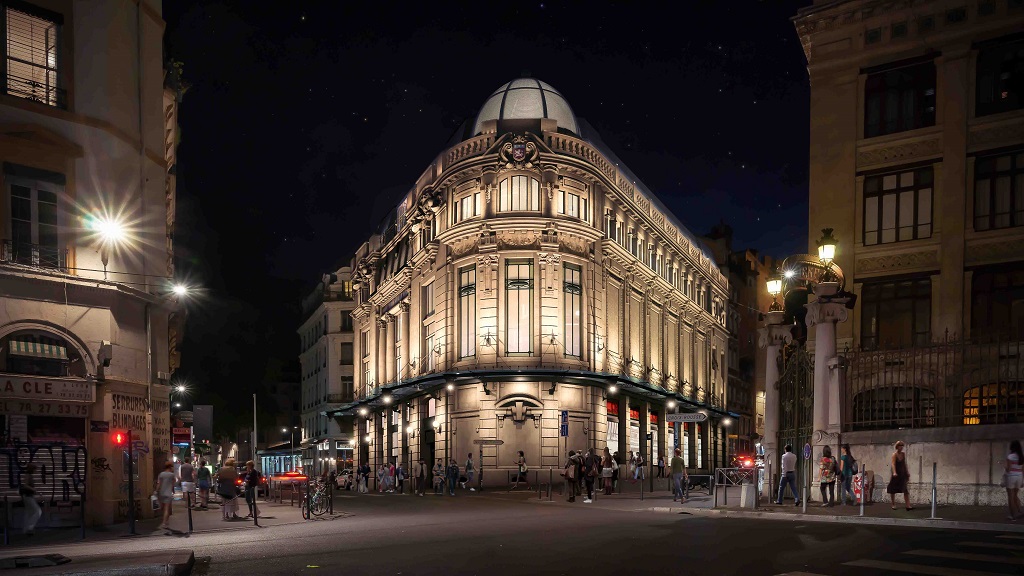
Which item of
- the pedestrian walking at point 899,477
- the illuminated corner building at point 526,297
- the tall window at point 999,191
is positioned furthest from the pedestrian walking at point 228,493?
the tall window at point 999,191

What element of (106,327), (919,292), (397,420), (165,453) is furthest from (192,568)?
(397,420)

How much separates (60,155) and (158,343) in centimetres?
634

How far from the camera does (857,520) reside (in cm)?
1766

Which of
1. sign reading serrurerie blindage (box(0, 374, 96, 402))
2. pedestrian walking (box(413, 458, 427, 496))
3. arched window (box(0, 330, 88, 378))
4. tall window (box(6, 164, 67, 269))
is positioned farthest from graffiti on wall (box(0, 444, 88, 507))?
pedestrian walking (box(413, 458, 427, 496))

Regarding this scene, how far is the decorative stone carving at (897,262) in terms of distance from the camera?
1010 inches

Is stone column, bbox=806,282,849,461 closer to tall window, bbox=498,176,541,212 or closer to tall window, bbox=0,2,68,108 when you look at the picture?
tall window, bbox=0,2,68,108

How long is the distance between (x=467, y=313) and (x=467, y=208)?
5335 millimetres

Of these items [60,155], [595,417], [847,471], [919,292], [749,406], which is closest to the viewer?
[847,471]

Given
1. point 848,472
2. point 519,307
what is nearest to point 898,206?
point 848,472

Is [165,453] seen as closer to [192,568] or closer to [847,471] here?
[192,568]

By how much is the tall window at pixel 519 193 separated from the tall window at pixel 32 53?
2315 cm

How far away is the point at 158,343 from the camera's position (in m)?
26.1

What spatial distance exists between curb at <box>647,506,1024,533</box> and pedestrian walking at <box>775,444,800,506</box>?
1996 millimetres

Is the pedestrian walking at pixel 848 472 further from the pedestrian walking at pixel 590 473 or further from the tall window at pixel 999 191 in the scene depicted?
the pedestrian walking at pixel 590 473
